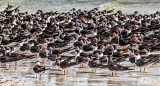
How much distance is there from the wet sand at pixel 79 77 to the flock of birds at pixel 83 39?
34 centimetres

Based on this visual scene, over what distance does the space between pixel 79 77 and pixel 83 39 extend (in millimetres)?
6188

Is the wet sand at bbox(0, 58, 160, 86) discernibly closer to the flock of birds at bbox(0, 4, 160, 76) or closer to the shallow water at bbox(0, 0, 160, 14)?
the flock of birds at bbox(0, 4, 160, 76)

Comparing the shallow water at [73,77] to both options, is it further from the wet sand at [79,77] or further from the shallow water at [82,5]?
the shallow water at [82,5]

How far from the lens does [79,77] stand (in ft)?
61.9

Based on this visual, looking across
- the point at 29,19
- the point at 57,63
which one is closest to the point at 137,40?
the point at 57,63

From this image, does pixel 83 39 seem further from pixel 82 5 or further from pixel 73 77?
pixel 82 5

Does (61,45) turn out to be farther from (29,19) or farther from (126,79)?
(29,19)

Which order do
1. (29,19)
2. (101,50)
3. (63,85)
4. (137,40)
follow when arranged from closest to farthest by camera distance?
(63,85), (101,50), (137,40), (29,19)

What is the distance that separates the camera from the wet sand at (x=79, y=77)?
1794 centimetres

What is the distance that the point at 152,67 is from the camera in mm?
20094

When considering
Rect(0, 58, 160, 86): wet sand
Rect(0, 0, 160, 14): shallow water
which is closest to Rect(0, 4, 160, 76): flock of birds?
Rect(0, 58, 160, 86): wet sand

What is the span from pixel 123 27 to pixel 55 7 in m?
21.6

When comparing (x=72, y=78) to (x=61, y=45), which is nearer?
(x=72, y=78)

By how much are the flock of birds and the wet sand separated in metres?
0.34
